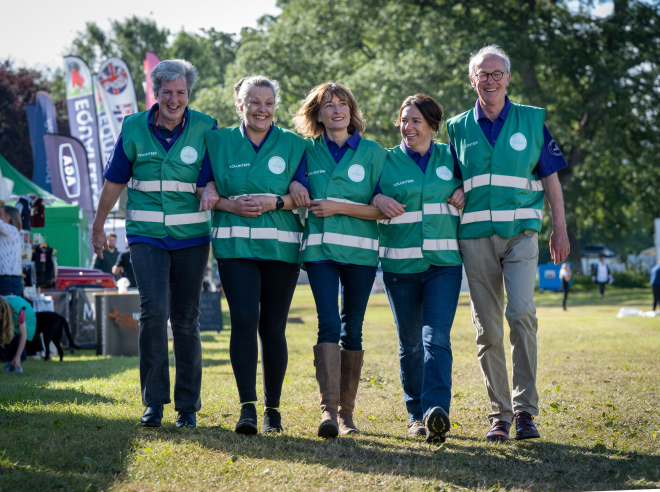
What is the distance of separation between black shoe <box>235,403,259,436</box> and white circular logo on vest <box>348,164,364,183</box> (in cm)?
144

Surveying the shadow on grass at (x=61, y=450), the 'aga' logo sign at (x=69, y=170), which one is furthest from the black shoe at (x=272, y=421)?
the 'aga' logo sign at (x=69, y=170)

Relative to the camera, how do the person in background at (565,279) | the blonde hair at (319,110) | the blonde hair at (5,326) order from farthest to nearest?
1. the person in background at (565,279)
2. the blonde hair at (5,326)
3. the blonde hair at (319,110)

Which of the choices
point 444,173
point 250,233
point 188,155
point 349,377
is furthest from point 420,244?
point 188,155

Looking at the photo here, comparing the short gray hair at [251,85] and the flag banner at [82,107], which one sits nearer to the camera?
the short gray hair at [251,85]

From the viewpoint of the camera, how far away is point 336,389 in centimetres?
414

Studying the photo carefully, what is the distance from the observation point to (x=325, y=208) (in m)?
4.27

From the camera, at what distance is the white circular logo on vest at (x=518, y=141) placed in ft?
14.4

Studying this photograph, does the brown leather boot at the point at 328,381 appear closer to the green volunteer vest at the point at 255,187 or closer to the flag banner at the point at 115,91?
the green volunteer vest at the point at 255,187

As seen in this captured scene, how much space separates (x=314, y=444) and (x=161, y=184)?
1745 millimetres

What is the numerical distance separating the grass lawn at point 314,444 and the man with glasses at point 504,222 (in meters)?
0.38

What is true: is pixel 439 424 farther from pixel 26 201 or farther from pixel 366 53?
pixel 366 53

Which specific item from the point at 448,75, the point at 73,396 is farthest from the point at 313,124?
the point at 448,75

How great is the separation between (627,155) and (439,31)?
983cm

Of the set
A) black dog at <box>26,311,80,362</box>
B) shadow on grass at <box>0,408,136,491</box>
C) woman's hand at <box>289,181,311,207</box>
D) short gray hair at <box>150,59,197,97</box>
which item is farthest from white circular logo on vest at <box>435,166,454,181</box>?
black dog at <box>26,311,80,362</box>
